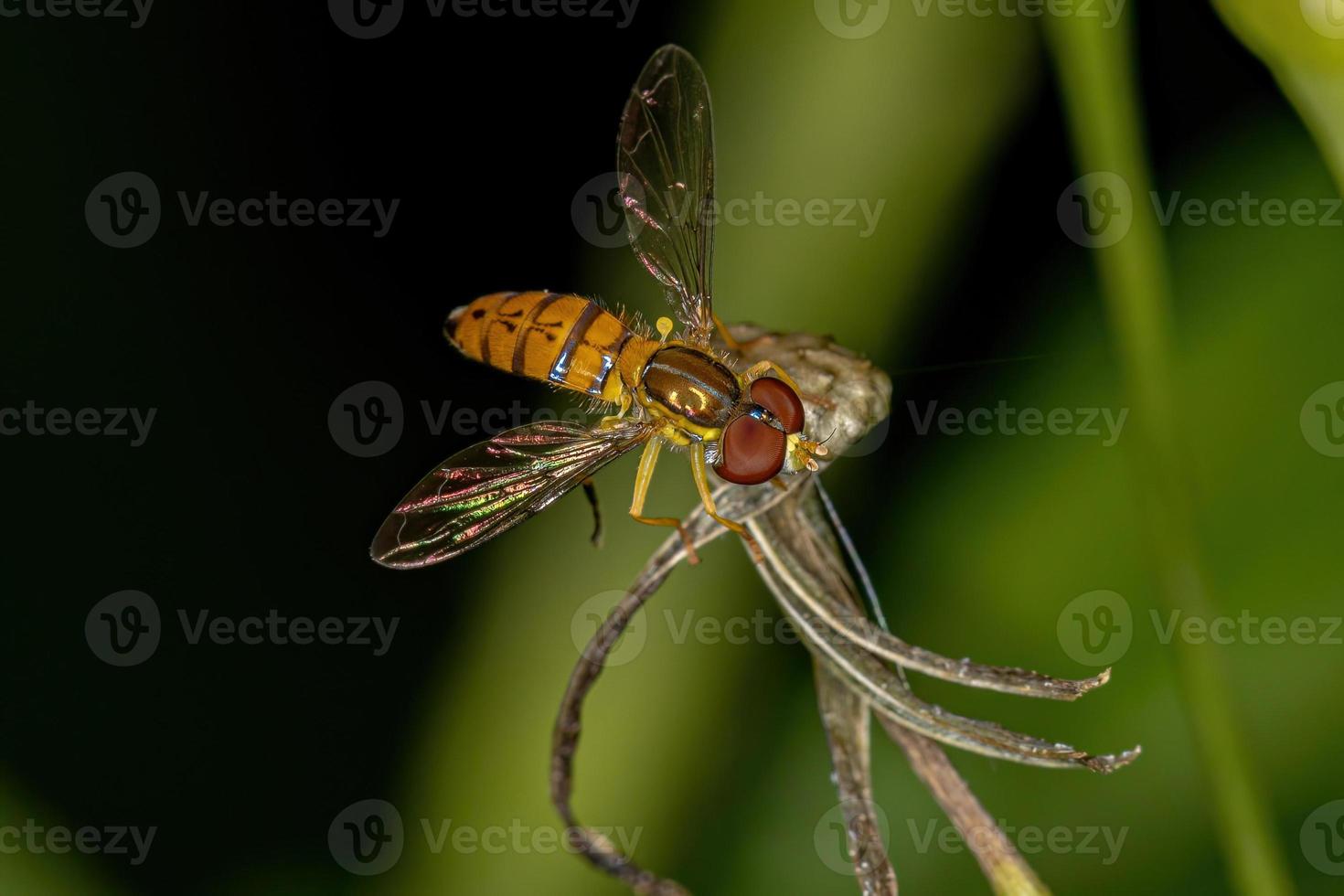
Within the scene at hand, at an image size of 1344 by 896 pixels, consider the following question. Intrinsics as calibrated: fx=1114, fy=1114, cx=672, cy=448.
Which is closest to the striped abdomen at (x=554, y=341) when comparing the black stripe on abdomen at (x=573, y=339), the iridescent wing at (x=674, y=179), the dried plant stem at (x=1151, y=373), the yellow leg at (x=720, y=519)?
the black stripe on abdomen at (x=573, y=339)

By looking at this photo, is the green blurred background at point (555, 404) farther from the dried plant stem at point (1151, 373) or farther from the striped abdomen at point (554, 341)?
the striped abdomen at point (554, 341)

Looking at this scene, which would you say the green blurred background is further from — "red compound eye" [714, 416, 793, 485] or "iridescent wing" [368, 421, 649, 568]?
"red compound eye" [714, 416, 793, 485]

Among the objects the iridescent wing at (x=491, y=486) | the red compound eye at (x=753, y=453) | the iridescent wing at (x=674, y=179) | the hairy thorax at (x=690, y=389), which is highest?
the iridescent wing at (x=674, y=179)

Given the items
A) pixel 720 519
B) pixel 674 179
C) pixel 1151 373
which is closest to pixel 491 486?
pixel 720 519

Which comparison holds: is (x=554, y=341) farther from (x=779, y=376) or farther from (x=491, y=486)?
(x=779, y=376)

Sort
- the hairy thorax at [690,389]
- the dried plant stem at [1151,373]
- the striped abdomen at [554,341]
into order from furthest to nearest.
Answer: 1. the striped abdomen at [554,341]
2. the hairy thorax at [690,389]
3. the dried plant stem at [1151,373]

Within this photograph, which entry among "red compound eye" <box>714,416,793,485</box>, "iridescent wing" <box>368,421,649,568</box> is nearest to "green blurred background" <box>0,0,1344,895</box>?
"iridescent wing" <box>368,421,649,568</box>

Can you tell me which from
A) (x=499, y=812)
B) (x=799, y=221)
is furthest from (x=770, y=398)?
(x=499, y=812)

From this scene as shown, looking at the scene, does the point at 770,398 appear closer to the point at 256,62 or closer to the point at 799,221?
the point at 799,221
